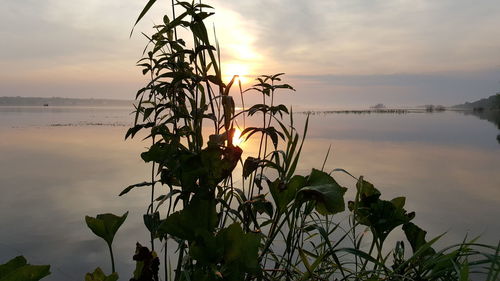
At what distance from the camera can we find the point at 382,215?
50.9 inches

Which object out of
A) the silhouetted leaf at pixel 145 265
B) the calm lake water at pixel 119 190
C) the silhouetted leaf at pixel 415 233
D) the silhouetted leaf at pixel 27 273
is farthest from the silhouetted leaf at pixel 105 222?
the calm lake water at pixel 119 190

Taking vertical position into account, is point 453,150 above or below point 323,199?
below

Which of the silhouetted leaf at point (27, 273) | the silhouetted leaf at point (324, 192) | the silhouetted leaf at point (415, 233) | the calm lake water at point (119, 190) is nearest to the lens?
the silhouetted leaf at point (27, 273)

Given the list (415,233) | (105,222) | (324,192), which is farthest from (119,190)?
(324,192)

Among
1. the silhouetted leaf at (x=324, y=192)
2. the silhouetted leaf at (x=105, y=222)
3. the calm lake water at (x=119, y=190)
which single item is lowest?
the calm lake water at (x=119, y=190)

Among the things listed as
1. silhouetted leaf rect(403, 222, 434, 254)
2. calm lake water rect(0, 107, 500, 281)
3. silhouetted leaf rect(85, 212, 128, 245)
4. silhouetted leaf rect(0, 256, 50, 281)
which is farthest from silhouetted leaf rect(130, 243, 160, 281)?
calm lake water rect(0, 107, 500, 281)

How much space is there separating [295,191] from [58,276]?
80.9 inches

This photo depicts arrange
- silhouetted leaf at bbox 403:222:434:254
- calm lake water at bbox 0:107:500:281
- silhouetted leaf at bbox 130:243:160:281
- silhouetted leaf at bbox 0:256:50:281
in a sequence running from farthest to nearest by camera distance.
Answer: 1. calm lake water at bbox 0:107:500:281
2. silhouetted leaf at bbox 403:222:434:254
3. silhouetted leaf at bbox 130:243:160:281
4. silhouetted leaf at bbox 0:256:50:281

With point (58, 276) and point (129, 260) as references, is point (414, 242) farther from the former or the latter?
point (58, 276)

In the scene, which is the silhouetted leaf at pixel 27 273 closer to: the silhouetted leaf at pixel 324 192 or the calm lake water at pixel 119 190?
the silhouetted leaf at pixel 324 192

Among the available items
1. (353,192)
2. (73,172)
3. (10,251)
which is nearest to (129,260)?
(10,251)

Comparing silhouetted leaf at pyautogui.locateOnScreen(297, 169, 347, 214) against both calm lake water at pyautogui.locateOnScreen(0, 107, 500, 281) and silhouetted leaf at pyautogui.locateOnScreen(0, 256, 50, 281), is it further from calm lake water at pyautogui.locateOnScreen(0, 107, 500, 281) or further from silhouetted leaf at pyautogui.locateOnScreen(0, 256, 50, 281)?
calm lake water at pyautogui.locateOnScreen(0, 107, 500, 281)

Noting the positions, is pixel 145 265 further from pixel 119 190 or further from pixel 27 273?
pixel 119 190

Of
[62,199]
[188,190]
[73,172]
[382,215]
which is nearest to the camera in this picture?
[188,190]
